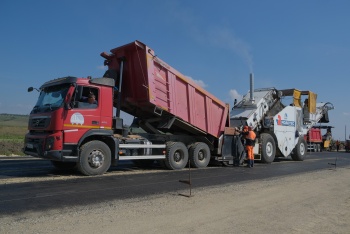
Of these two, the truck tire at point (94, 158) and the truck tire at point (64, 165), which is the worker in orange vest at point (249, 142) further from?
the truck tire at point (64, 165)

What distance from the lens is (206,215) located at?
5.37 meters

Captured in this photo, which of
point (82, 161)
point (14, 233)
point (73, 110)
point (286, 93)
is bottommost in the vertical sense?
point (14, 233)

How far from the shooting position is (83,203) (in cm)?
600

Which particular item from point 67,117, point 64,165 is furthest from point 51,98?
point 64,165

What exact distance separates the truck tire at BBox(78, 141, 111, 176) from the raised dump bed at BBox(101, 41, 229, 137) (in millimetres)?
1801

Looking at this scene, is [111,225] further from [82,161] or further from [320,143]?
[320,143]

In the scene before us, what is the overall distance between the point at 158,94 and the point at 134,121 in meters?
2.06

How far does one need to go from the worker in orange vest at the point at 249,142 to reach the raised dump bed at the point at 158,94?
5.26ft

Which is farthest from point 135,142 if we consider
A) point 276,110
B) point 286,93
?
point 286,93

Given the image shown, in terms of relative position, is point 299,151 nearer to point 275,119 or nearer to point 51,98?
point 275,119

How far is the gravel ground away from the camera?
4.61 metres

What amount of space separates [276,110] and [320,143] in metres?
18.3

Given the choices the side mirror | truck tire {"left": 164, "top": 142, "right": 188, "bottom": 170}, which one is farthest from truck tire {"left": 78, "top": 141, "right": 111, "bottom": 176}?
truck tire {"left": 164, "top": 142, "right": 188, "bottom": 170}

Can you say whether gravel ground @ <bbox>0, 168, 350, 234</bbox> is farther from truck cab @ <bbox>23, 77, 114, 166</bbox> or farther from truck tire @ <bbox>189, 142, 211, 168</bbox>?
truck tire @ <bbox>189, 142, 211, 168</bbox>
